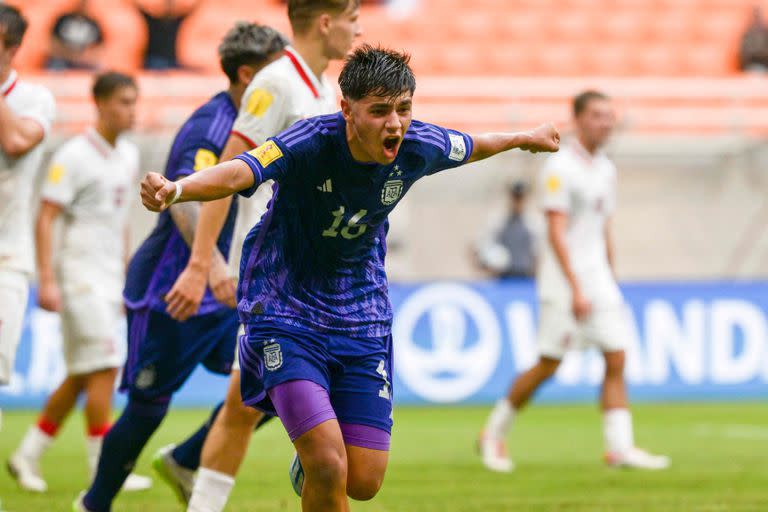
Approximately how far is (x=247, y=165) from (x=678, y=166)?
1340 cm

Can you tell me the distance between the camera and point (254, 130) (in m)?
5.04

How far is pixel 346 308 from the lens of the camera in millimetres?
4449

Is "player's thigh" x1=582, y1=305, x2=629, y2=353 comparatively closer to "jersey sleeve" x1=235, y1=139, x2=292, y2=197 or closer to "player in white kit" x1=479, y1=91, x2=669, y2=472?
"player in white kit" x1=479, y1=91, x2=669, y2=472

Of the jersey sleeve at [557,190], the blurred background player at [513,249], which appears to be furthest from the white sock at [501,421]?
the blurred background player at [513,249]

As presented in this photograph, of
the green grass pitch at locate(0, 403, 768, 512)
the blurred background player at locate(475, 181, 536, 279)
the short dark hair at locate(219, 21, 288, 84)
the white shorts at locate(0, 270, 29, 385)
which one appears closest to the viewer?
the white shorts at locate(0, 270, 29, 385)

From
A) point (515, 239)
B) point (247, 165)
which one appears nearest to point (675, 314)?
point (515, 239)

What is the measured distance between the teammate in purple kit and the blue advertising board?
8.19 metres

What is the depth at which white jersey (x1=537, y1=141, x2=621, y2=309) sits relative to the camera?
8.46 metres

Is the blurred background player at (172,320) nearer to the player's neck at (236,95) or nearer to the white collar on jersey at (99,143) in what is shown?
the player's neck at (236,95)

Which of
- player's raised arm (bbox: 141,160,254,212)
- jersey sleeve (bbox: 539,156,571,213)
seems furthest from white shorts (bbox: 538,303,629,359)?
player's raised arm (bbox: 141,160,254,212)

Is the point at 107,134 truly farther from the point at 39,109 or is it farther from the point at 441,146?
the point at 441,146

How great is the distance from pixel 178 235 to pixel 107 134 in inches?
97.7

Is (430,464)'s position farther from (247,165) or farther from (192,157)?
(247,165)

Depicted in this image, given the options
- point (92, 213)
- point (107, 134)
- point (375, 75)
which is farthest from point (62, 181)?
point (375, 75)
